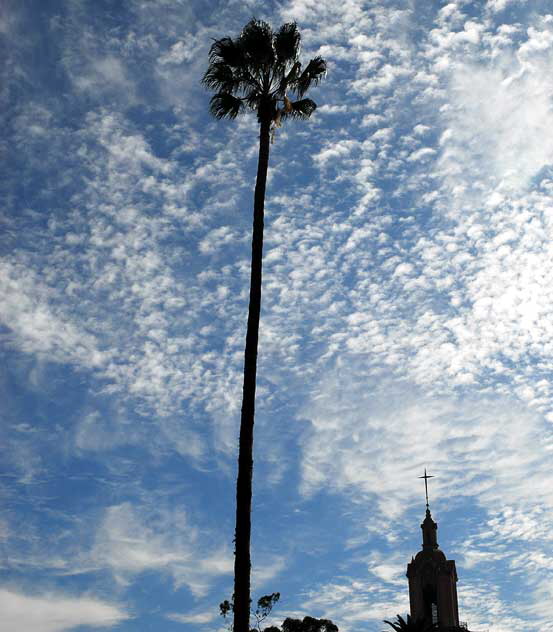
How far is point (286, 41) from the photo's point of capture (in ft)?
80.5

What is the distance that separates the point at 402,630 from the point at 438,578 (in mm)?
31472

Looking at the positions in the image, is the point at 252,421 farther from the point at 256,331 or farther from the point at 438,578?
the point at 438,578

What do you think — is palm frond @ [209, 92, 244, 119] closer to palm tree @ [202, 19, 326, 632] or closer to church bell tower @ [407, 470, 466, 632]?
palm tree @ [202, 19, 326, 632]

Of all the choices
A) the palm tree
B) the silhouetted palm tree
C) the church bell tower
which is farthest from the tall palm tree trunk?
the church bell tower

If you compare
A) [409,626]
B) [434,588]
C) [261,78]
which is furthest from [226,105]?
[434,588]

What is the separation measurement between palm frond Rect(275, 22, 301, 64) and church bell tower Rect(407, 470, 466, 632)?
60904 millimetres

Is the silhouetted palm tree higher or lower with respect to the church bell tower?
lower

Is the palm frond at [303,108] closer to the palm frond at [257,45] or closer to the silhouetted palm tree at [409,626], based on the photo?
the palm frond at [257,45]

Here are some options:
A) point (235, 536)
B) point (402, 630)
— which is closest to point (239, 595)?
point (235, 536)

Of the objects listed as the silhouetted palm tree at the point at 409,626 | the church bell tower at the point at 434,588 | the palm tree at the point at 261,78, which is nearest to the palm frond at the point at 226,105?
the palm tree at the point at 261,78

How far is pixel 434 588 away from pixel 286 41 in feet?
207

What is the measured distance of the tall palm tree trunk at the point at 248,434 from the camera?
17.6 metres

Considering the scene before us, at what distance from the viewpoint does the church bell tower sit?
241 feet

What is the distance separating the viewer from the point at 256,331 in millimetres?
20297
